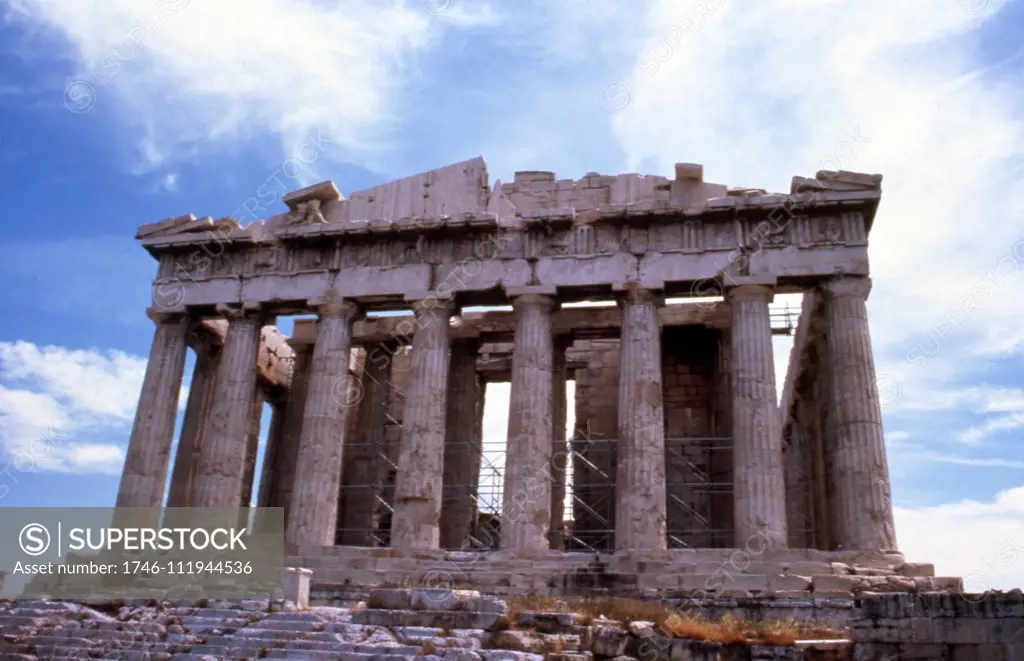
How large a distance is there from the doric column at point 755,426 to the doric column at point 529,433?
3.80m

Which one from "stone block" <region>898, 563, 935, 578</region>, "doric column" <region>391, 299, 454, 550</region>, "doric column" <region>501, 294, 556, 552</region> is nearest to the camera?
"stone block" <region>898, 563, 935, 578</region>

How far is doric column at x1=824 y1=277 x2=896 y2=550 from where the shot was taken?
17266 mm

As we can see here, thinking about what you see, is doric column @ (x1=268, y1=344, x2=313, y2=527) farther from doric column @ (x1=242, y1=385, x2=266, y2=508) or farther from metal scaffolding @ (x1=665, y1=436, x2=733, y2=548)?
metal scaffolding @ (x1=665, y1=436, x2=733, y2=548)

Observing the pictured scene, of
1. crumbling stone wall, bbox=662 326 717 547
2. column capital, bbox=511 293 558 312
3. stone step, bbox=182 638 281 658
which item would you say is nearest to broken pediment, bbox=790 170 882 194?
crumbling stone wall, bbox=662 326 717 547

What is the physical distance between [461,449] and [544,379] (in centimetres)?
396

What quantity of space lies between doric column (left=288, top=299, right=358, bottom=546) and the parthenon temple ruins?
51 mm

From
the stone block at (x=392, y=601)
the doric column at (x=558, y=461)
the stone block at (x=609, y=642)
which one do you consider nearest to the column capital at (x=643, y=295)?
the doric column at (x=558, y=461)

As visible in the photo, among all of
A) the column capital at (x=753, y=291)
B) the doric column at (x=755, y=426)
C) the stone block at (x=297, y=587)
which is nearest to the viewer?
the stone block at (x=297, y=587)

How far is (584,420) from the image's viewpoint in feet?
77.7

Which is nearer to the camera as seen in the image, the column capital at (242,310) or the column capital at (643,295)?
the column capital at (643,295)

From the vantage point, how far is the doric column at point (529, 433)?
18500 millimetres

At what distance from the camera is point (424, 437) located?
64.2ft

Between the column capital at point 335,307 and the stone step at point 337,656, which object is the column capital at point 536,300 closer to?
the column capital at point 335,307

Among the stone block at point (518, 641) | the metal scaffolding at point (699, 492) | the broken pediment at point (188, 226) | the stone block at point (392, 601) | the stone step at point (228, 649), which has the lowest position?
the stone step at point (228, 649)
